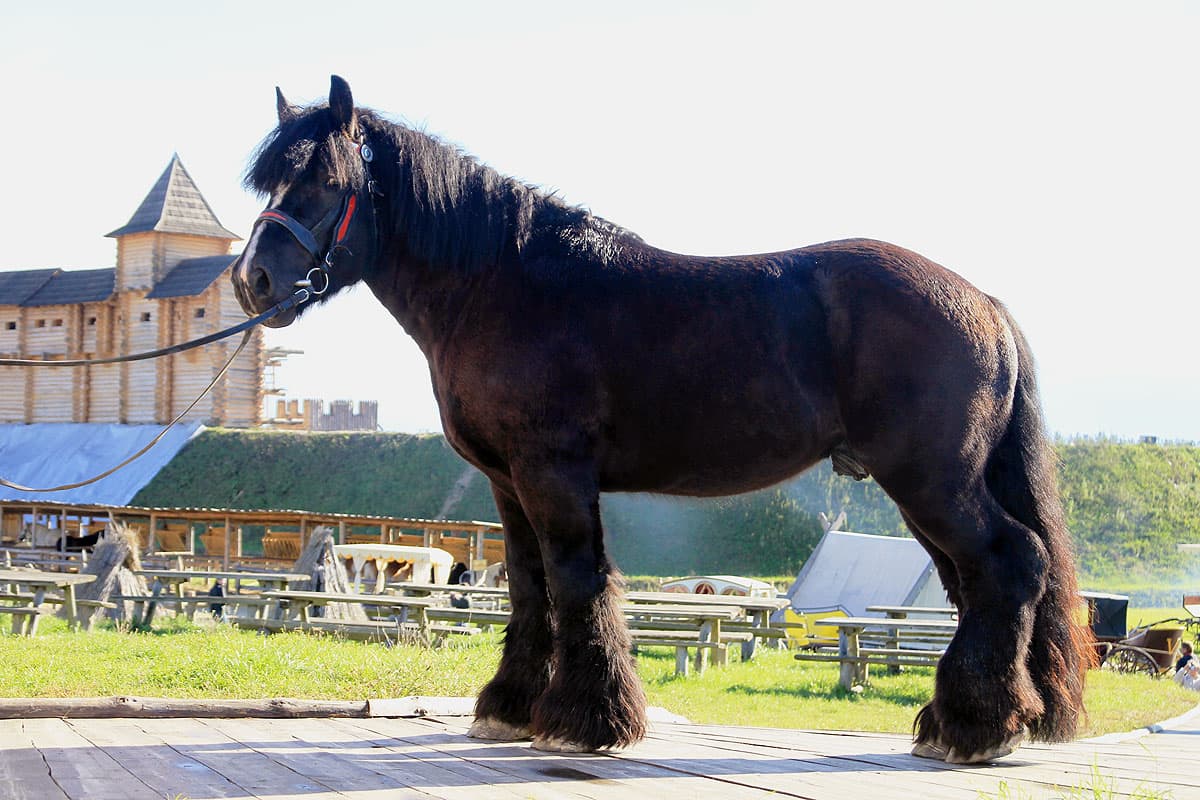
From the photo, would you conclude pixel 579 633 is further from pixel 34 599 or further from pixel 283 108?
pixel 34 599

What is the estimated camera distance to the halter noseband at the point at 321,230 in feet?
13.3

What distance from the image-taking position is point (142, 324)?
49750 mm

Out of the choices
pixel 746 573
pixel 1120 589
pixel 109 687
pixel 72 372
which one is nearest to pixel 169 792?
pixel 109 687

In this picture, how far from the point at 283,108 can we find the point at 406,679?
336 cm

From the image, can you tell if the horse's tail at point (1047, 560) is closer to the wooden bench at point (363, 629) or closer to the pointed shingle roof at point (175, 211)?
the wooden bench at point (363, 629)

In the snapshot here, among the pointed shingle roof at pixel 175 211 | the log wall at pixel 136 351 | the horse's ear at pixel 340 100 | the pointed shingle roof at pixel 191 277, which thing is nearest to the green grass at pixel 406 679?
the horse's ear at pixel 340 100

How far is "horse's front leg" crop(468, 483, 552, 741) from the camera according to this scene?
434 centimetres

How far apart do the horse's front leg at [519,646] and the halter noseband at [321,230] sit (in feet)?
3.59

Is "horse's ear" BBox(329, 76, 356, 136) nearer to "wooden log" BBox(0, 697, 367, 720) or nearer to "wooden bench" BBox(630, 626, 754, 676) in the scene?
"wooden log" BBox(0, 697, 367, 720)

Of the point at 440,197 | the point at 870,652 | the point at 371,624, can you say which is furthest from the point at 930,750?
the point at 371,624

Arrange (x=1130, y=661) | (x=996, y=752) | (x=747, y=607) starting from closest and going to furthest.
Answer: (x=996, y=752) → (x=747, y=607) → (x=1130, y=661)

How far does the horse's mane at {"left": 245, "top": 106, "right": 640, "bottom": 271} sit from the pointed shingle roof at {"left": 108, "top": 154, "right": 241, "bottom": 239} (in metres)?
50.6

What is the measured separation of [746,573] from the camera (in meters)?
36.9

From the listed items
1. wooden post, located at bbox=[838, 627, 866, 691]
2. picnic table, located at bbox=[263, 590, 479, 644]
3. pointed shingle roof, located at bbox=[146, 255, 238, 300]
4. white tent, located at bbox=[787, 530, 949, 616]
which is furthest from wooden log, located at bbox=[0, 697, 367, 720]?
pointed shingle roof, located at bbox=[146, 255, 238, 300]
